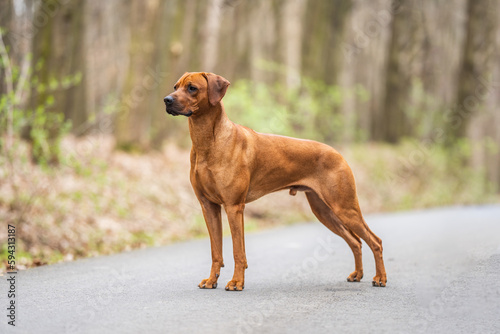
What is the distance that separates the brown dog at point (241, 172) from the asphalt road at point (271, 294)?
0.51m

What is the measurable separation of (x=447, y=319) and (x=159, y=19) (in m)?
13.6

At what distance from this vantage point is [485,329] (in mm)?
4488

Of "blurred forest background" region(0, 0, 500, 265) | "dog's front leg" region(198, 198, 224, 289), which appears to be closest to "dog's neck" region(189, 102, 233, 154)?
"dog's front leg" region(198, 198, 224, 289)

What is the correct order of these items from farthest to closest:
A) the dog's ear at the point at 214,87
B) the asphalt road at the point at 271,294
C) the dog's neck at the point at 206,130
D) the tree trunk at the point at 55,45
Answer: the tree trunk at the point at 55,45
the dog's neck at the point at 206,130
the dog's ear at the point at 214,87
the asphalt road at the point at 271,294

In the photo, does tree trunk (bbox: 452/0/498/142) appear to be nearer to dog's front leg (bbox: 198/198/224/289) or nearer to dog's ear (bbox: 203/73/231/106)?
dog's front leg (bbox: 198/198/224/289)

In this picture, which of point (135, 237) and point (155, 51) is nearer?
point (135, 237)

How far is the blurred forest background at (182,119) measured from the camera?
9.83m

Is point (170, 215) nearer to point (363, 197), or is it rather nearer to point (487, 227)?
point (487, 227)

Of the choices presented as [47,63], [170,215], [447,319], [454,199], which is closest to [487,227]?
[170,215]

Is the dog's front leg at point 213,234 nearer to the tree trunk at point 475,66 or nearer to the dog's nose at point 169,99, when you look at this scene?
the dog's nose at point 169,99

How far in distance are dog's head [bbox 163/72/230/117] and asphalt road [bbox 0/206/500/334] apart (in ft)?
5.54

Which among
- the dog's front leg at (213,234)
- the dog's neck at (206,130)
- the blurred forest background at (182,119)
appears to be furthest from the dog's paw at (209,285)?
the blurred forest background at (182,119)

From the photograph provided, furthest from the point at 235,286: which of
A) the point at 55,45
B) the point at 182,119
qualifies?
the point at 182,119

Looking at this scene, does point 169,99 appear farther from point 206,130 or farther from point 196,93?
point 206,130
